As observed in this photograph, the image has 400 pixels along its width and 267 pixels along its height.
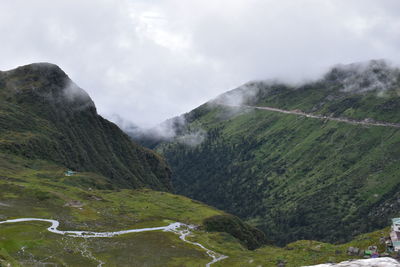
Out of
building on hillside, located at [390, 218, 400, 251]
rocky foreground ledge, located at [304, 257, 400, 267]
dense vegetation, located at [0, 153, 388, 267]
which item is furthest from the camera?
dense vegetation, located at [0, 153, 388, 267]

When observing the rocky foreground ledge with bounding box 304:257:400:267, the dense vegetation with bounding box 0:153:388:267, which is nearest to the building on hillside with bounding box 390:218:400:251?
the dense vegetation with bounding box 0:153:388:267

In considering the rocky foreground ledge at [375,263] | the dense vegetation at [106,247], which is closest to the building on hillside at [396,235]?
the dense vegetation at [106,247]

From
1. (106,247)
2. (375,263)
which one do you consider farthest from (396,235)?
(375,263)

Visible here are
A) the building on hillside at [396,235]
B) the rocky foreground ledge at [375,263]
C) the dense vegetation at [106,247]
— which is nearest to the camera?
the rocky foreground ledge at [375,263]

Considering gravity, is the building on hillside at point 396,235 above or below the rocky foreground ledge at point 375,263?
below

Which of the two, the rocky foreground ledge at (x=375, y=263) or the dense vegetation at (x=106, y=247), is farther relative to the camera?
the dense vegetation at (x=106, y=247)

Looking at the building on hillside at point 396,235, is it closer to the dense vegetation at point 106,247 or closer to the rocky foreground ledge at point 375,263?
the dense vegetation at point 106,247

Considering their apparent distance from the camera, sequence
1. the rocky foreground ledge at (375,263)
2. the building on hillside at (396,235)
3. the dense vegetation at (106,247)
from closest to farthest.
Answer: the rocky foreground ledge at (375,263)
the building on hillside at (396,235)
the dense vegetation at (106,247)

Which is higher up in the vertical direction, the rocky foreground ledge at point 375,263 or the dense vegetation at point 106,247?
the rocky foreground ledge at point 375,263

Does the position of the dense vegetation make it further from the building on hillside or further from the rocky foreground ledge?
the rocky foreground ledge

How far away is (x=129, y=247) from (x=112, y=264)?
2648cm

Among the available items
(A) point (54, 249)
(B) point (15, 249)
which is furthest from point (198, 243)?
(B) point (15, 249)

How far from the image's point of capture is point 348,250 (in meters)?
120

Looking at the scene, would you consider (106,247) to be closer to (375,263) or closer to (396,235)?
(396,235)
